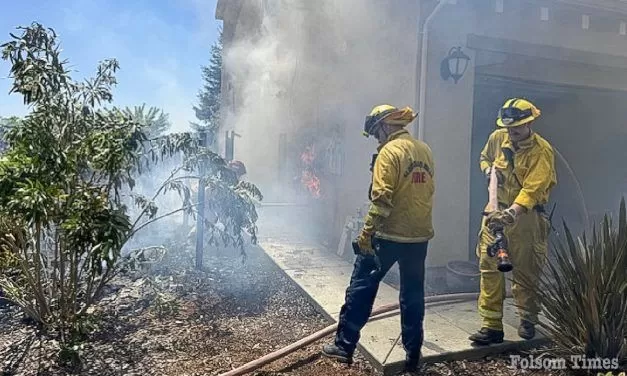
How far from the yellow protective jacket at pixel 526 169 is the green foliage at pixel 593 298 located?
14.2 inches

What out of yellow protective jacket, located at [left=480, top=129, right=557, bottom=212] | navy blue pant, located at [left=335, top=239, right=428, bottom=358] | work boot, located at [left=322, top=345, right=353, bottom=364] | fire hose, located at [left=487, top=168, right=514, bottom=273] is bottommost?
work boot, located at [left=322, top=345, right=353, bottom=364]

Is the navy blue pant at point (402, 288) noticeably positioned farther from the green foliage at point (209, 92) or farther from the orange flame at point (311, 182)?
the green foliage at point (209, 92)

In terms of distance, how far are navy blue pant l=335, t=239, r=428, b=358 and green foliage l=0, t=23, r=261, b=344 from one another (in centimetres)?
160

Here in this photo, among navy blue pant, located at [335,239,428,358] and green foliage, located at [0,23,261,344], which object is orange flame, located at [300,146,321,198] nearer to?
green foliage, located at [0,23,261,344]

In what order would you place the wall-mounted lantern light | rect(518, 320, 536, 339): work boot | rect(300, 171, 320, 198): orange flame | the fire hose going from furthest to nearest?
rect(300, 171, 320, 198): orange flame < the wall-mounted lantern light < rect(518, 320, 536, 339): work boot < the fire hose

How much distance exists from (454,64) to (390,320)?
2.73 metres

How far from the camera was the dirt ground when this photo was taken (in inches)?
123

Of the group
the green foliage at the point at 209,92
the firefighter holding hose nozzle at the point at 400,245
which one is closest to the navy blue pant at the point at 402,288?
the firefighter holding hose nozzle at the point at 400,245

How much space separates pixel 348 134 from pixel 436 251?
234 cm

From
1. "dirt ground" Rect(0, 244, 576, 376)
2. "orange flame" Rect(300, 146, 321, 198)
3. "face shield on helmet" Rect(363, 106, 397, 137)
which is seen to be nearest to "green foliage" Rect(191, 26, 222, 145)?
"orange flame" Rect(300, 146, 321, 198)

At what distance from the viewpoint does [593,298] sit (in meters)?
2.76

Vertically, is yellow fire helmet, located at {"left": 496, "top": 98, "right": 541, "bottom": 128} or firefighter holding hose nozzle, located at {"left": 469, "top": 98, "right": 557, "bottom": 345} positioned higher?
yellow fire helmet, located at {"left": 496, "top": 98, "right": 541, "bottom": 128}

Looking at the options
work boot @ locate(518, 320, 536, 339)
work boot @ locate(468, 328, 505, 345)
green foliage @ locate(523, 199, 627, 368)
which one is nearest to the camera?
green foliage @ locate(523, 199, 627, 368)

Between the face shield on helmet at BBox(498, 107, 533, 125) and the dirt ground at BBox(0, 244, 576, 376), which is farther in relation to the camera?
the face shield on helmet at BBox(498, 107, 533, 125)
